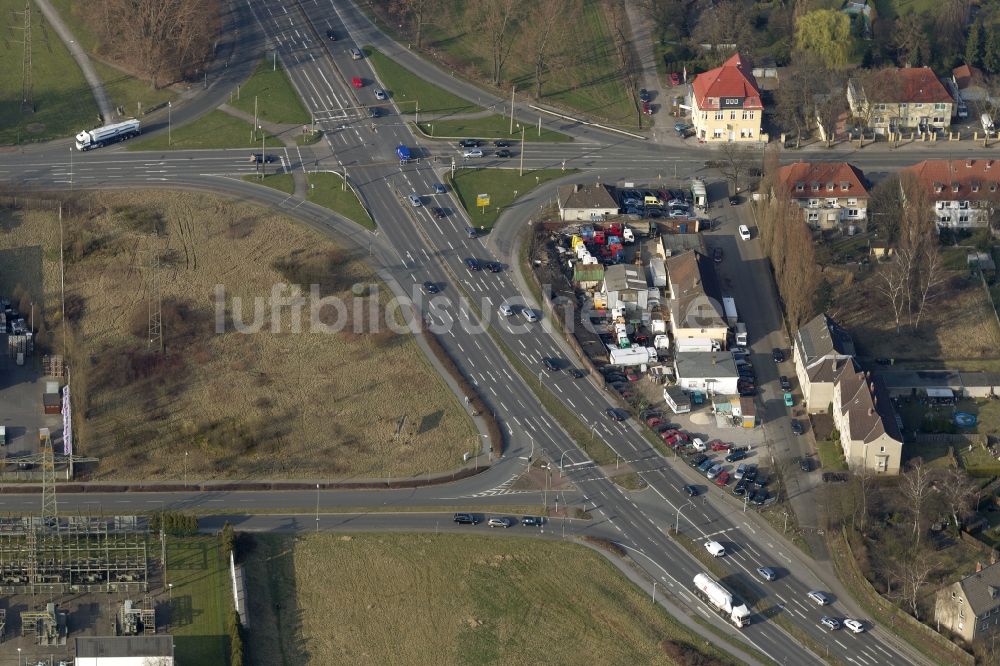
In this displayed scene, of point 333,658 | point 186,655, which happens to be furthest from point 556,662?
point 186,655

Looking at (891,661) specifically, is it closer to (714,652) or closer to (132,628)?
(714,652)

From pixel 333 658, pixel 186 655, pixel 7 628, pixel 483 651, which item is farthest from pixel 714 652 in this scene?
pixel 7 628

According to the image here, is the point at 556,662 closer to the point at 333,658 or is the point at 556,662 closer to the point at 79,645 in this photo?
the point at 333,658

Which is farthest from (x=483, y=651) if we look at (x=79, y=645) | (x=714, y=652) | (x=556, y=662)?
(x=79, y=645)

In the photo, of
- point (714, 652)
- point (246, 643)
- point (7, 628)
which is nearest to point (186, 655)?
point (246, 643)

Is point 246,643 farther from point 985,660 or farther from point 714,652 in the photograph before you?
point 985,660

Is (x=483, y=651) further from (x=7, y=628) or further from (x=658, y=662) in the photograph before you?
(x=7, y=628)
